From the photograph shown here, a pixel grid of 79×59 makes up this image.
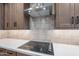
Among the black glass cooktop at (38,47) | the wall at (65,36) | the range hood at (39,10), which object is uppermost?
the range hood at (39,10)

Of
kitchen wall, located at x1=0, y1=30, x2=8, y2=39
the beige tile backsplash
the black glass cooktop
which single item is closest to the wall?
the beige tile backsplash

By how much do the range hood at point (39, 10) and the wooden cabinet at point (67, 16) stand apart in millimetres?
96

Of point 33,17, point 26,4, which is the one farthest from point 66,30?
point 26,4

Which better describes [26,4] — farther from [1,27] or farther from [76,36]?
[76,36]

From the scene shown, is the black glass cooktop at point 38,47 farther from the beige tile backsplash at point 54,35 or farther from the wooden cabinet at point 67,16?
the wooden cabinet at point 67,16

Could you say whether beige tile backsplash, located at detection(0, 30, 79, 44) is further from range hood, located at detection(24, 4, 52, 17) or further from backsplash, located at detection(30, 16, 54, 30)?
range hood, located at detection(24, 4, 52, 17)

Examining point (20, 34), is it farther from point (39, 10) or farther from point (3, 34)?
point (39, 10)

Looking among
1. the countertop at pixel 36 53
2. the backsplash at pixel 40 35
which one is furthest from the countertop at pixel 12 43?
the backsplash at pixel 40 35

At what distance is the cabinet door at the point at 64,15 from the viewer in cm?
146

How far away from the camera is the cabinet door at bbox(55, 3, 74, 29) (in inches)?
57.6

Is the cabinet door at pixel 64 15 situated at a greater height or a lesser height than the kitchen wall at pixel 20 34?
greater

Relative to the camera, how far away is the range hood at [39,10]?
58.3 inches

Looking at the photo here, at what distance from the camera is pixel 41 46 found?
1.50 metres

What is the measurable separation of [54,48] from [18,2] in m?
0.63
